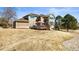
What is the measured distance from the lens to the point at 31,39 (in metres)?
1.56

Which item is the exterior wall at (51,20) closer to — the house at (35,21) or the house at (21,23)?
the house at (35,21)

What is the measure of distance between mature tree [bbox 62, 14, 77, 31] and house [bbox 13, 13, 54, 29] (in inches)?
5.0

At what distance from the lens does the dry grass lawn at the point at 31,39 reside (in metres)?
1.54

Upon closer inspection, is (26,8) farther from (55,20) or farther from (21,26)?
(55,20)

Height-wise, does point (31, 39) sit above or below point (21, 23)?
below

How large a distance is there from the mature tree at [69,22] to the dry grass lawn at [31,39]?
71 mm

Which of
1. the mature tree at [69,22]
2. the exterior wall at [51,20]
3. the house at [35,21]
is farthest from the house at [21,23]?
the mature tree at [69,22]

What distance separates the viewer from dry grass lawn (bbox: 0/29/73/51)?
1538mm

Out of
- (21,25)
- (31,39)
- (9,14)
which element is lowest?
(31,39)

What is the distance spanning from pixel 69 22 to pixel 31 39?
16.0 inches

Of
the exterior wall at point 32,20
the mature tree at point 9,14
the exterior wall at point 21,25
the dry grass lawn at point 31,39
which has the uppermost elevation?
the mature tree at point 9,14

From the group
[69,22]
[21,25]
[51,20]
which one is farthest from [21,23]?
[69,22]

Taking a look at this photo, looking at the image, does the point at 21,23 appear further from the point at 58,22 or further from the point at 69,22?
the point at 69,22

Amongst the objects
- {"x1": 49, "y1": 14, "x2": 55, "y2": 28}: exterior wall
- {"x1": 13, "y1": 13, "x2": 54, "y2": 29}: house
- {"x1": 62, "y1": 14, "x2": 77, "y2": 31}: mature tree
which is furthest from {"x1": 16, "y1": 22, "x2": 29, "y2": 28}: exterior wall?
{"x1": 62, "y1": 14, "x2": 77, "y2": 31}: mature tree
